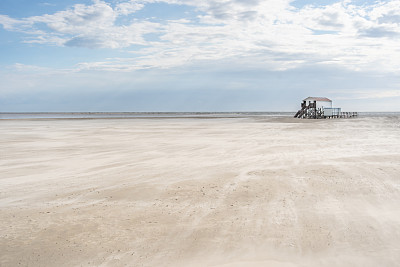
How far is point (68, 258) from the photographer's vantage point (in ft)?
14.1

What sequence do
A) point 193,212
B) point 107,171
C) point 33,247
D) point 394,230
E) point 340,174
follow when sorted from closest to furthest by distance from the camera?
point 33,247, point 394,230, point 193,212, point 340,174, point 107,171

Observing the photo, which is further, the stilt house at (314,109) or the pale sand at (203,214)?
the stilt house at (314,109)

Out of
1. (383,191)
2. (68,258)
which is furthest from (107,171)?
(383,191)

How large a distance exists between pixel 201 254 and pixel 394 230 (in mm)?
3043

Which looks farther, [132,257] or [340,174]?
[340,174]

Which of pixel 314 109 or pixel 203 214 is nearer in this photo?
pixel 203 214

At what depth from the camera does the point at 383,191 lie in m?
7.20

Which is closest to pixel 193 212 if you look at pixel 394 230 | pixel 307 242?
pixel 307 242

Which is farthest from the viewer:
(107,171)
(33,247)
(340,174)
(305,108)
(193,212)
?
(305,108)

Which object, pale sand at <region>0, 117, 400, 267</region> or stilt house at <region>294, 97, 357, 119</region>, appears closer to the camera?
pale sand at <region>0, 117, 400, 267</region>

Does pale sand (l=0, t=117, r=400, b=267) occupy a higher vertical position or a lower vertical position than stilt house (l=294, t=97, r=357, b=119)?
lower

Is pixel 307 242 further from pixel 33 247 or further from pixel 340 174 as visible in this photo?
pixel 340 174

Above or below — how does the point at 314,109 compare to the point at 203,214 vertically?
above

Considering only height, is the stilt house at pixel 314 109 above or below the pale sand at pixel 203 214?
above
